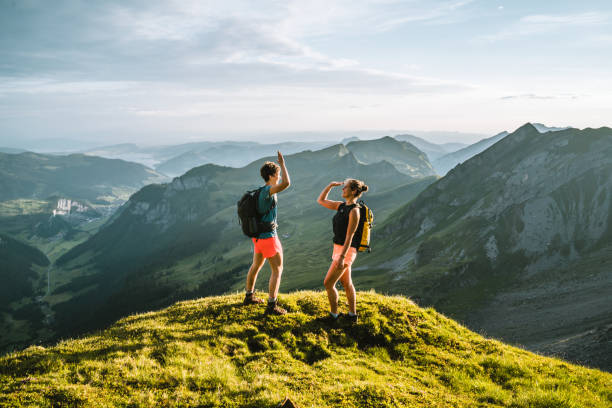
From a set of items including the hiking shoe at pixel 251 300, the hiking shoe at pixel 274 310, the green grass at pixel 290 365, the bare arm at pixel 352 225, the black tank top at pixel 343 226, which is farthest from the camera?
the hiking shoe at pixel 251 300

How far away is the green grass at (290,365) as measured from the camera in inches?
320

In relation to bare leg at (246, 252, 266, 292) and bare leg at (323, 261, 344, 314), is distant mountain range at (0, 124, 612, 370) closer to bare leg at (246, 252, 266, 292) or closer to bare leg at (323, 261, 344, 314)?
bare leg at (323, 261, 344, 314)

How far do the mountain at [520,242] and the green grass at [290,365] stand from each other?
46.8 m

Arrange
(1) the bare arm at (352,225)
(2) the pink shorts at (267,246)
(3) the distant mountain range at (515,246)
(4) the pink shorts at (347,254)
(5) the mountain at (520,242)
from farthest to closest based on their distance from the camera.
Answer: (5) the mountain at (520,242)
(3) the distant mountain range at (515,246)
(2) the pink shorts at (267,246)
(4) the pink shorts at (347,254)
(1) the bare arm at (352,225)

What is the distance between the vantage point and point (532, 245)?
111875 mm

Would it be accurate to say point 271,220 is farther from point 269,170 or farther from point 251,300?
point 251,300

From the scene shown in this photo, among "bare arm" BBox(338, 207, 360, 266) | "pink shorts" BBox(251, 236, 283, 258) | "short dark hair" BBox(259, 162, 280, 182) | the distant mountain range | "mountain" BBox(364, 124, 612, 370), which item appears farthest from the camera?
"mountain" BBox(364, 124, 612, 370)

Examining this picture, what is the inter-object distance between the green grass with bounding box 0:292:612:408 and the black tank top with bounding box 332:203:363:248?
11.4 ft

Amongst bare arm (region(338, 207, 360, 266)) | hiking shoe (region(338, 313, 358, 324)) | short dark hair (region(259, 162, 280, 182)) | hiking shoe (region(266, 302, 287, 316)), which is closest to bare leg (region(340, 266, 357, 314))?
hiking shoe (region(338, 313, 358, 324))

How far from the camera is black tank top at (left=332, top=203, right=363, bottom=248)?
11867mm

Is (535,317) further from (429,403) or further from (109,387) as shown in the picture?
(109,387)

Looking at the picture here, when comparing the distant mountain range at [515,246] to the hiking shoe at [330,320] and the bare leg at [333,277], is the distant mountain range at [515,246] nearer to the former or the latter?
the hiking shoe at [330,320]

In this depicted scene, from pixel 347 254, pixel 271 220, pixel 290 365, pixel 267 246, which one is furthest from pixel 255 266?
pixel 290 365

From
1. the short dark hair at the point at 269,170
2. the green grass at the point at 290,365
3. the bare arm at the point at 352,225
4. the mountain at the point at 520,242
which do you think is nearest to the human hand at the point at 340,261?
the bare arm at the point at 352,225
